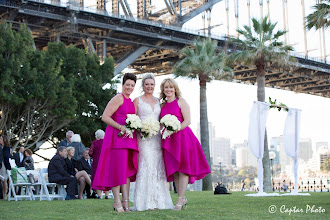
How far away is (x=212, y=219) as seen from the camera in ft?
17.2

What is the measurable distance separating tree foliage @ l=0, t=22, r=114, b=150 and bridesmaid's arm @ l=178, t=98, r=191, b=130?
18.2 m

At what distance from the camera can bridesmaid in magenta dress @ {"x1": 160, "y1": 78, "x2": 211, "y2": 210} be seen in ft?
20.7

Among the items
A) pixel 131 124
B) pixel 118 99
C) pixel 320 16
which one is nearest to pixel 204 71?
pixel 320 16

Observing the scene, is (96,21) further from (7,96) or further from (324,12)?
(324,12)

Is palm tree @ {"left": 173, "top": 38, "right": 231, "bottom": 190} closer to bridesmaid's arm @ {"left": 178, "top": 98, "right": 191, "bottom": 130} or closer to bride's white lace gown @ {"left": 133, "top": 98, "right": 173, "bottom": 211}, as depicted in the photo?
bridesmaid's arm @ {"left": 178, "top": 98, "right": 191, "bottom": 130}

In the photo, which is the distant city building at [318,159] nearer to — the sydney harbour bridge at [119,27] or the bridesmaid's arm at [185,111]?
the sydney harbour bridge at [119,27]

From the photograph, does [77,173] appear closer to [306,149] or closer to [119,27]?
[119,27]

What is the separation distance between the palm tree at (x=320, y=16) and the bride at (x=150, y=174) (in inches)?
357

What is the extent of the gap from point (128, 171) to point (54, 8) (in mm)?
29338

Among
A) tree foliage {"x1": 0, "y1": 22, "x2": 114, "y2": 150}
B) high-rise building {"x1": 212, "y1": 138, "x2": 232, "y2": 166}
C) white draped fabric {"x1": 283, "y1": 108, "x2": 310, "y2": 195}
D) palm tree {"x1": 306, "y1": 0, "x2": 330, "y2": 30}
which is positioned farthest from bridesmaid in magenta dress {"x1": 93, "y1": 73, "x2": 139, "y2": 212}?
high-rise building {"x1": 212, "y1": 138, "x2": 232, "y2": 166}

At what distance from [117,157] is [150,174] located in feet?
1.49

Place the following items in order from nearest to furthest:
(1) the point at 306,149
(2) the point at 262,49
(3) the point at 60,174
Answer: (3) the point at 60,174, (2) the point at 262,49, (1) the point at 306,149

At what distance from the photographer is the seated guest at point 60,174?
1102 centimetres

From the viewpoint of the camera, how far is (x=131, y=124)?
6055 millimetres
